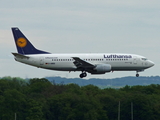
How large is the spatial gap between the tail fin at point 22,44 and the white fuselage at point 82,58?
1620mm

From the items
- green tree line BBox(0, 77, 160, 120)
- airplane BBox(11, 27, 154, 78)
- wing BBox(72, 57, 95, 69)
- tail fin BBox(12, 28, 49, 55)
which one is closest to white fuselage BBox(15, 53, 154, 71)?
airplane BBox(11, 27, 154, 78)

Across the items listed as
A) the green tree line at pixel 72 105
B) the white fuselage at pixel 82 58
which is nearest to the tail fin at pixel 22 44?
the white fuselage at pixel 82 58

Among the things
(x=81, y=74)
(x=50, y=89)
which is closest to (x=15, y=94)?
(x=50, y=89)

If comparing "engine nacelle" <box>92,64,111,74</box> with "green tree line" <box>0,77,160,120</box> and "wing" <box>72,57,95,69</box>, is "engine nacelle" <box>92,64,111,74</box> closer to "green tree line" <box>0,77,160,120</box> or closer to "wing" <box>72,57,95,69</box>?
"wing" <box>72,57,95,69</box>

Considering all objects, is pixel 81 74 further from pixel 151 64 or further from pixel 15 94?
pixel 15 94

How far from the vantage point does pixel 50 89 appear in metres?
164

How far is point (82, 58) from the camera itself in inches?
4289

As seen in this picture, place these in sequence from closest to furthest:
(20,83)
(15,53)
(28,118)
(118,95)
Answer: (15,53) < (28,118) < (118,95) < (20,83)

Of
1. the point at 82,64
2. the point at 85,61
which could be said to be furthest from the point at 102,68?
the point at 82,64

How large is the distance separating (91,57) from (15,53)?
13879 millimetres

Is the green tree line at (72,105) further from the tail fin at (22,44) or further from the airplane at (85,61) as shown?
the airplane at (85,61)

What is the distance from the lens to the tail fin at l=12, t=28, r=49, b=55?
111 m

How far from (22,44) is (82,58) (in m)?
11.9

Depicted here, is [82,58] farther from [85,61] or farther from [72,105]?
[72,105]
